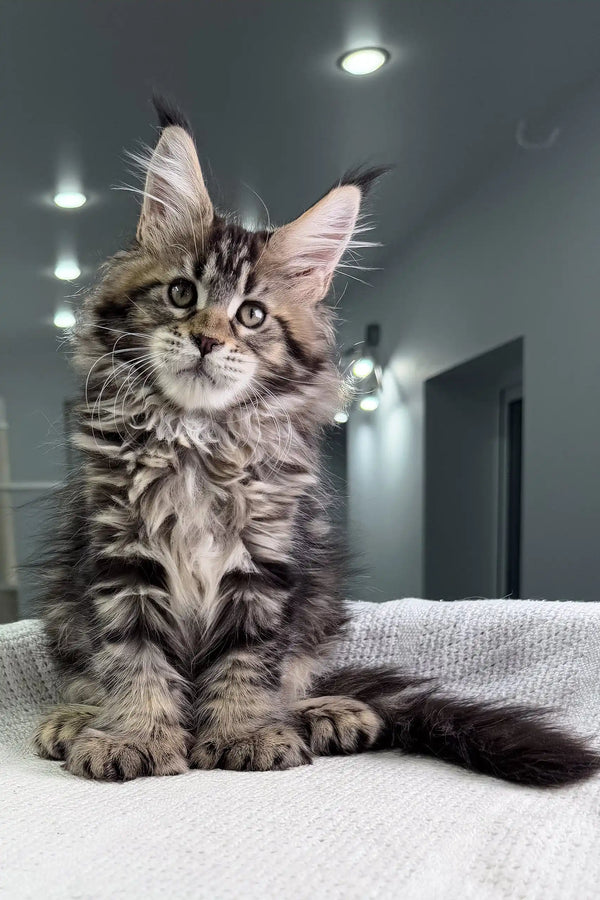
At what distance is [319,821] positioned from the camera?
32.8 inches

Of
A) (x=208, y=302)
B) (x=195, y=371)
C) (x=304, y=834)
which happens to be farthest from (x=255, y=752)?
(x=208, y=302)

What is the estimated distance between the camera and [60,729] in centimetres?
118

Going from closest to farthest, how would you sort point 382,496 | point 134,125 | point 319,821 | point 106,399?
point 319,821
point 106,399
point 134,125
point 382,496

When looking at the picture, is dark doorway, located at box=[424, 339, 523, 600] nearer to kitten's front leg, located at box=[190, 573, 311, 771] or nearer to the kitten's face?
the kitten's face

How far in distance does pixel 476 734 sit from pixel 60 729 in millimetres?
588

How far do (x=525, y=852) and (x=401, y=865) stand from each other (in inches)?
4.9

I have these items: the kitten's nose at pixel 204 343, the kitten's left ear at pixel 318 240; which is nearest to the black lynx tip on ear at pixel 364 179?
the kitten's left ear at pixel 318 240

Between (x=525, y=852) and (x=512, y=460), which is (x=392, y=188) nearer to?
(x=512, y=460)

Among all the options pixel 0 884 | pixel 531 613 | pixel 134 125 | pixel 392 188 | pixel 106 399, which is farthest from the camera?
pixel 392 188

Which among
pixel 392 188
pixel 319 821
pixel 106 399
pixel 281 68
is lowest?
pixel 319 821

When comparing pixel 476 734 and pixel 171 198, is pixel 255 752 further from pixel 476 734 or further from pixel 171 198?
pixel 171 198

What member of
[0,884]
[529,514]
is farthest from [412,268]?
[0,884]

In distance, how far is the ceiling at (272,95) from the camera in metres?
1.89

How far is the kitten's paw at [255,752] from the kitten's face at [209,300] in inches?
18.1
